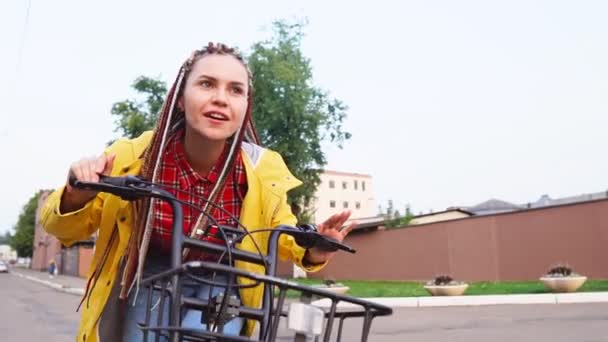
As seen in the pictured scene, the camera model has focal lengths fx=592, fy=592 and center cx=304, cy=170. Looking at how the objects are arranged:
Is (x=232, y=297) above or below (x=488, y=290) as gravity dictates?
above

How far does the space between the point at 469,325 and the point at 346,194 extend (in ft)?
261

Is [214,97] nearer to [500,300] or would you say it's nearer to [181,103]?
[181,103]

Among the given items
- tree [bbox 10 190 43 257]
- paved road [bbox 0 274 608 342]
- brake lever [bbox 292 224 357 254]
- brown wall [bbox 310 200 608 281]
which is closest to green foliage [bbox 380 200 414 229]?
brown wall [bbox 310 200 608 281]

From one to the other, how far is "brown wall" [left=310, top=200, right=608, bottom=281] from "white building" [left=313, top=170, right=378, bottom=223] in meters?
49.6

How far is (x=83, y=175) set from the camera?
159 centimetres

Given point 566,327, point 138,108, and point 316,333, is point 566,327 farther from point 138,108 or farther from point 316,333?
point 138,108

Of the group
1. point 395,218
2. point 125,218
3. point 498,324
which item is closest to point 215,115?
point 125,218

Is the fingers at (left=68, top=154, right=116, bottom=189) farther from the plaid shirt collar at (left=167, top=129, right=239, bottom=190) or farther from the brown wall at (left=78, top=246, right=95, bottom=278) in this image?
the brown wall at (left=78, top=246, right=95, bottom=278)

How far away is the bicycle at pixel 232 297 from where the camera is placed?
118cm

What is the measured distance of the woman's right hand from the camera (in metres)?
1.59

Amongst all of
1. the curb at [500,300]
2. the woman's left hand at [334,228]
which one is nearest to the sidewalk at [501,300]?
the curb at [500,300]

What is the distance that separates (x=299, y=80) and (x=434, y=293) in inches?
486

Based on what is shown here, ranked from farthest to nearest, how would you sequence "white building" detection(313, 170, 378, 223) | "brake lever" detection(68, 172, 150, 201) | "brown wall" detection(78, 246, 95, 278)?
1. "white building" detection(313, 170, 378, 223)
2. "brown wall" detection(78, 246, 95, 278)
3. "brake lever" detection(68, 172, 150, 201)

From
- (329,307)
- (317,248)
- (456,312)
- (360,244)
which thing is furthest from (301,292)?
(360,244)
